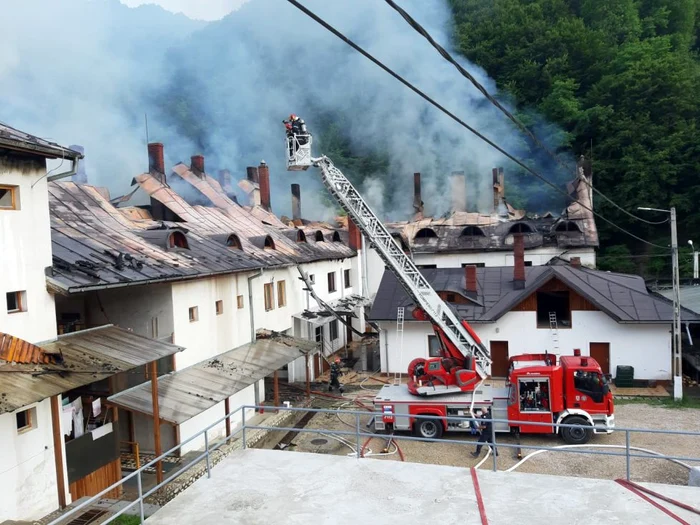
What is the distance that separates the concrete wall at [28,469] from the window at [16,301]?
79.4 inches

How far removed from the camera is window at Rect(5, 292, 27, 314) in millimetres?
11469

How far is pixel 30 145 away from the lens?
11484mm

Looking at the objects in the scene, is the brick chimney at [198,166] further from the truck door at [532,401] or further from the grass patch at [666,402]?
the grass patch at [666,402]

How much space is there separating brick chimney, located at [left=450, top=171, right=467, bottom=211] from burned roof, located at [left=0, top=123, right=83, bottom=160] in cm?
3549

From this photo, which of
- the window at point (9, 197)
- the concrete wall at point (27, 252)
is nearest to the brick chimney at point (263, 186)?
the concrete wall at point (27, 252)

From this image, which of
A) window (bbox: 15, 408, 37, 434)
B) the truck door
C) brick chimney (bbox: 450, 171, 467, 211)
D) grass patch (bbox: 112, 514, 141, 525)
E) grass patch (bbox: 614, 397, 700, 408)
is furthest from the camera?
brick chimney (bbox: 450, 171, 467, 211)

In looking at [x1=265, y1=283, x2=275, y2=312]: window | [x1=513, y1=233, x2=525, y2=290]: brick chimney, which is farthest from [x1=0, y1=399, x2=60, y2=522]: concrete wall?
[x1=513, y1=233, x2=525, y2=290]: brick chimney

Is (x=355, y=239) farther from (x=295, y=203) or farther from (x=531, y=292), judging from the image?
(x=531, y=292)

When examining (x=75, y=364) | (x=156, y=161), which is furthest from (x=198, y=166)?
(x=75, y=364)

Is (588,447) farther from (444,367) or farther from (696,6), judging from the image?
(696,6)

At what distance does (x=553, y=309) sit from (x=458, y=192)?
21676mm

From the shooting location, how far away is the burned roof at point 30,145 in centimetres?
1102

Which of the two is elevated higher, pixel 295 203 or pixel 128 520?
pixel 295 203

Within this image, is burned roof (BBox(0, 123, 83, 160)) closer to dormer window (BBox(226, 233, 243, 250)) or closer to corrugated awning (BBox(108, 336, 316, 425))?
corrugated awning (BBox(108, 336, 316, 425))
